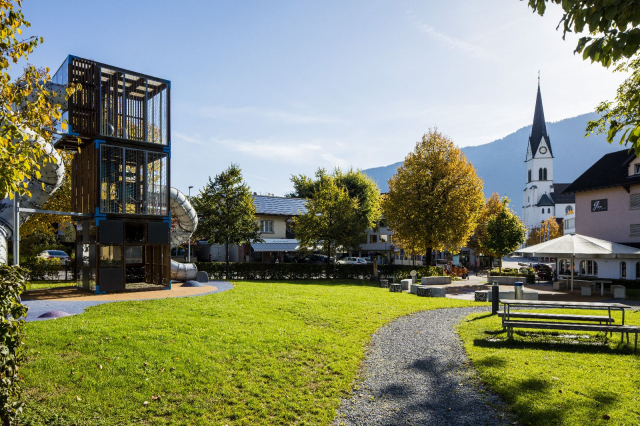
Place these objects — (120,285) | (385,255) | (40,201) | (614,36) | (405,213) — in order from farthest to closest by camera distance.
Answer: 1. (385,255)
2. (405,213)
3. (120,285)
4. (40,201)
5. (614,36)

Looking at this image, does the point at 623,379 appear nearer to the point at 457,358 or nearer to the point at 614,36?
the point at 457,358

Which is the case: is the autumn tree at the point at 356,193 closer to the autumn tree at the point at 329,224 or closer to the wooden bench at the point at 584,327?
the autumn tree at the point at 329,224

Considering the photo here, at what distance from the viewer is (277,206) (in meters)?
52.7

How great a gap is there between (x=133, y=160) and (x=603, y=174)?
1389 inches

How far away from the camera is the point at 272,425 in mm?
6793

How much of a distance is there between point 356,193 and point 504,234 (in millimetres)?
21383

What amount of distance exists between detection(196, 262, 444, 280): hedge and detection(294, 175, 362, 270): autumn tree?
7.38 ft

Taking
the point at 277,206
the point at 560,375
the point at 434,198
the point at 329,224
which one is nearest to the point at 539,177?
the point at 277,206

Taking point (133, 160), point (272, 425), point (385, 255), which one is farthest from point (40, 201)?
point (385, 255)

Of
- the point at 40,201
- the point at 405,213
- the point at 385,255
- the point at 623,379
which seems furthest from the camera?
the point at 385,255

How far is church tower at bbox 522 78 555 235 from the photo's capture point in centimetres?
11950

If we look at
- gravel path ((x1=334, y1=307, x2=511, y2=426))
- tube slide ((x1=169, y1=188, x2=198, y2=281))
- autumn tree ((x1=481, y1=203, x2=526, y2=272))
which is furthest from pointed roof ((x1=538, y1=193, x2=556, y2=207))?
gravel path ((x1=334, y1=307, x2=511, y2=426))

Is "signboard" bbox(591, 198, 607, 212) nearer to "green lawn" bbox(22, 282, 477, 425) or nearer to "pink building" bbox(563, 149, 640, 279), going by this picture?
"pink building" bbox(563, 149, 640, 279)

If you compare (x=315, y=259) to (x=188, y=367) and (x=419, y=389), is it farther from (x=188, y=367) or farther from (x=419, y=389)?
(x=419, y=389)
